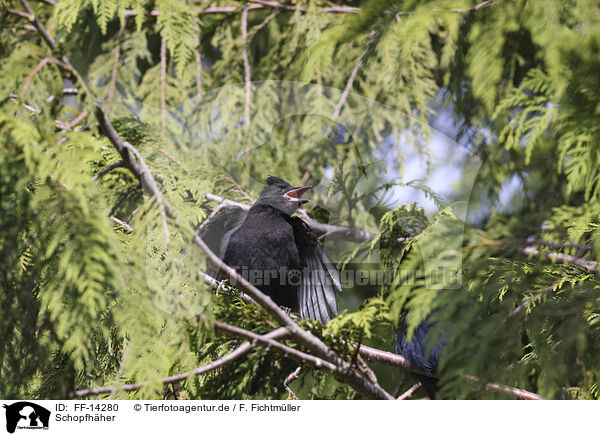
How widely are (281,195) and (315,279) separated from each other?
0.26 meters

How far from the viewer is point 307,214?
119 centimetres

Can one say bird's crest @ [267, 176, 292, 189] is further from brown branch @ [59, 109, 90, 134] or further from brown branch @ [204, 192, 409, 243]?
brown branch @ [59, 109, 90, 134]

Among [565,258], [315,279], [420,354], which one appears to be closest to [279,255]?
A: [315,279]

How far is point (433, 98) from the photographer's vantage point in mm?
1435

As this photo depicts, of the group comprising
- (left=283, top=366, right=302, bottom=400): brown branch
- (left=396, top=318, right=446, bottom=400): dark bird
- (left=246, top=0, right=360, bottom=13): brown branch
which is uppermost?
(left=246, top=0, right=360, bottom=13): brown branch

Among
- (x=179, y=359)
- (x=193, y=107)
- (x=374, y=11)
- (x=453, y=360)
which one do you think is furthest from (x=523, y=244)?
(x=193, y=107)

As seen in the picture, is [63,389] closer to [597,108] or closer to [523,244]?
[523,244]

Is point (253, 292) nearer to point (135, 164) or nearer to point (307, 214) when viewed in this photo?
point (135, 164)

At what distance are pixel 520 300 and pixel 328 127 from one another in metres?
0.61

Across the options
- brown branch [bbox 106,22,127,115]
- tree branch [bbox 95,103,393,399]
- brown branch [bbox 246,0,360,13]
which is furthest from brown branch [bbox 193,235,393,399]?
brown branch [bbox 246,0,360,13]

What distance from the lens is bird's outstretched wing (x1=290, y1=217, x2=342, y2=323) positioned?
1.16 m
